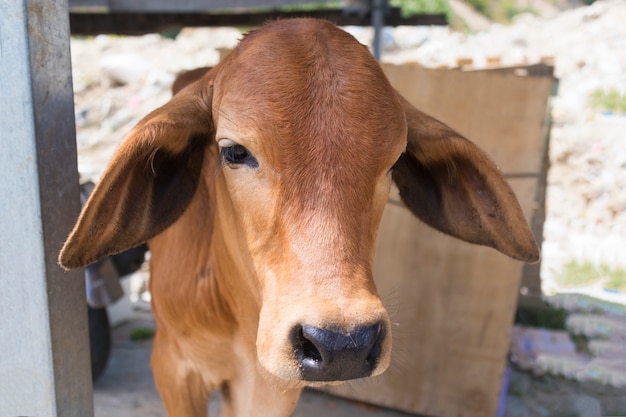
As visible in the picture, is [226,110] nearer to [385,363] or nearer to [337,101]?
[337,101]

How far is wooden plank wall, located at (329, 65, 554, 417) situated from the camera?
154 inches

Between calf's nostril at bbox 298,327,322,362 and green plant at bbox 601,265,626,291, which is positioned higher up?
calf's nostril at bbox 298,327,322,362

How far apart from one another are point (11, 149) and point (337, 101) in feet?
2.96

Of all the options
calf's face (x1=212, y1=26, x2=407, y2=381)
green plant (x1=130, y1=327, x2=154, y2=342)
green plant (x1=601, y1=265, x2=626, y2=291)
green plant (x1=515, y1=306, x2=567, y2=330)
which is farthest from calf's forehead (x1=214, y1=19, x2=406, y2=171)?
green plant (x1=601, y1=265, x2=626, y2=291)

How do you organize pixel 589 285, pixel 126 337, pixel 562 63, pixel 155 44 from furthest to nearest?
pixel 155 44
pixel 562 63
pixel 589 285
pixel 126 337

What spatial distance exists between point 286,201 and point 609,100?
11219mm

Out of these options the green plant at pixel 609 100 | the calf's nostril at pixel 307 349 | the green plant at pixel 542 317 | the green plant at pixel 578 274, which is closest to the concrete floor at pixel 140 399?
the green plant at pixel 542 317

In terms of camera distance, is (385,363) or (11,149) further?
(11,149)

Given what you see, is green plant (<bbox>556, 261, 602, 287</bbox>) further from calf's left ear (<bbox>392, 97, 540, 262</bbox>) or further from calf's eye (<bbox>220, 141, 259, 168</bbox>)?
calf's eye (<bbox>220, 141, 259, 168</bbox>)

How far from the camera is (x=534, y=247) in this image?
7.54 ft

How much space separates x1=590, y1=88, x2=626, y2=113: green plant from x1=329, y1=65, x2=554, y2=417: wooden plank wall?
8394 millimetres

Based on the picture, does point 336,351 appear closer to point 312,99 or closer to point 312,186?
point 312,186

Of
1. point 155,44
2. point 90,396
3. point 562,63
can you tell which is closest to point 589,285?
point 90,396

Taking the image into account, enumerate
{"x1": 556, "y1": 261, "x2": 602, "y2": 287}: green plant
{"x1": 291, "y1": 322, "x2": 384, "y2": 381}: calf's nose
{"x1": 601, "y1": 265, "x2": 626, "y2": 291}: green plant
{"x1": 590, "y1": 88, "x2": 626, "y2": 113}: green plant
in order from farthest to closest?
{"x1": 590, "y1": 88, "x2": 626, "y2": 113}: green plant → {"x1": 556, "y1": 261, "x2": 602, "y2": 287}: green plant → {"x1": 601, "y1": 265, "x2": 626, "y2": 291}: green plant → {"x1": 291, "y1": 322, "x2": 384, "y2": 381}: calf's nose
